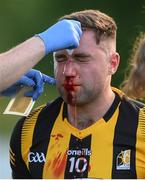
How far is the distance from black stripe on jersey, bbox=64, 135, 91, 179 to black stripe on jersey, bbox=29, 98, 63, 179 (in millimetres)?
138

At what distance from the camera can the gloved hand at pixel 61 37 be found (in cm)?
312

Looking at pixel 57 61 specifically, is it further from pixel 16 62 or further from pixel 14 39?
pixel 14 39

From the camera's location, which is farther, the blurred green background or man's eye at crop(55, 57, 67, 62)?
the blurred green background

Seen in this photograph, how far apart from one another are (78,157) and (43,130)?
0.26 metres

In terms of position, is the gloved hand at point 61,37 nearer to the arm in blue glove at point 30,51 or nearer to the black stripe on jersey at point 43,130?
the arm in blue glove at point 30,51

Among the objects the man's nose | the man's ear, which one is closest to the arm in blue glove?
the man's nose

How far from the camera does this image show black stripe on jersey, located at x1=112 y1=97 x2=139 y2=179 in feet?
10.9

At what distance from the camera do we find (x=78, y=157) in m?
3.42

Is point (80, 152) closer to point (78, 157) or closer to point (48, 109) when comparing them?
point (78, 157)

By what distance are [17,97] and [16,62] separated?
59 centimetres

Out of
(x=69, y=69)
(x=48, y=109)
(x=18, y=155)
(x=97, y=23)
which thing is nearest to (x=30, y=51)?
(x=69, y=69)

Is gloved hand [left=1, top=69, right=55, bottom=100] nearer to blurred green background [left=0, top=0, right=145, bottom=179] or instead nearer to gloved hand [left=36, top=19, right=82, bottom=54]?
gloved hand [left=36, top=19, right=82, bottom=54]

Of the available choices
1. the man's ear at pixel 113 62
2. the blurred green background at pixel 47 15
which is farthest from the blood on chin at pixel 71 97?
the blurred green background at pixel 47 15

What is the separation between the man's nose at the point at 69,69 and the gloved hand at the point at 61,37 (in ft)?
0.56
